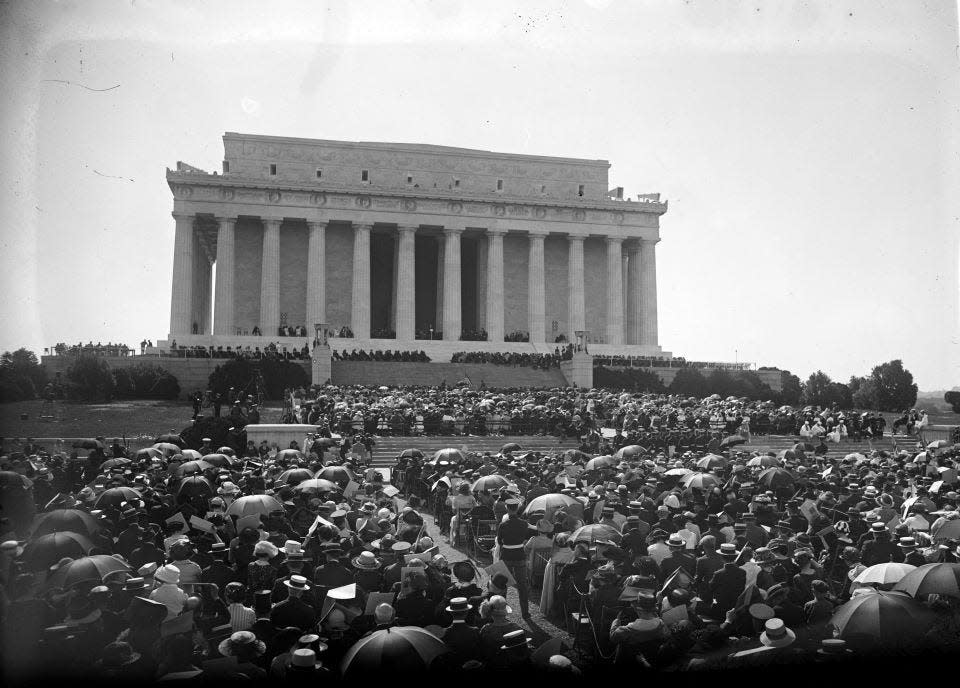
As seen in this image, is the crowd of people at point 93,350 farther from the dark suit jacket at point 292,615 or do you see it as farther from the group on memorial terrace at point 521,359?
the dark suit jacket at point 292,615

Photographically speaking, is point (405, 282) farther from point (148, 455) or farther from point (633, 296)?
point (148, 455)

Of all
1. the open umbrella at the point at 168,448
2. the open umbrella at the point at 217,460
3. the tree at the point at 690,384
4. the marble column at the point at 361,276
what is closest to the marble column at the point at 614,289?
the tree at the point at 690,384

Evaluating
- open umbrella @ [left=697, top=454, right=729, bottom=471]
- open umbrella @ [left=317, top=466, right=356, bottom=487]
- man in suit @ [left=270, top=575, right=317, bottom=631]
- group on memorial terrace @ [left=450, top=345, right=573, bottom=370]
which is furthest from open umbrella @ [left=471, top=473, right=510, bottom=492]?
group on memorial terrace @ [left=450, top=345, right=573, bottom=370]

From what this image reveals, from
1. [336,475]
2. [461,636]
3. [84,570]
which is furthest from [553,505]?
[84,570]

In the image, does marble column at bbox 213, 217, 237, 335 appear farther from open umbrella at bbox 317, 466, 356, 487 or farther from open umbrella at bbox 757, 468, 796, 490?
open umbrella at bbox 757, 468, 796, 490

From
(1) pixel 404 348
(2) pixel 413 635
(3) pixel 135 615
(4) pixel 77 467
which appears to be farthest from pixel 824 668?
(1) pixel 404 348

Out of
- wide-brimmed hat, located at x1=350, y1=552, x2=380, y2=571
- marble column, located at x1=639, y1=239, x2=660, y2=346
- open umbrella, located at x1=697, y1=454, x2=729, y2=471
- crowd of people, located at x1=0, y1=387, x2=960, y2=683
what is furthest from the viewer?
marble column, located at x1=639, y1=239, x2=660, y2=346

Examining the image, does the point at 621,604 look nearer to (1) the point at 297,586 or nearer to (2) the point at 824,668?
(2) the point at 824,668
